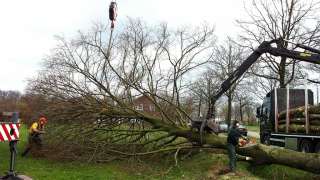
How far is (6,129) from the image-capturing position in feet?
35.0

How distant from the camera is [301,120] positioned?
16094mm

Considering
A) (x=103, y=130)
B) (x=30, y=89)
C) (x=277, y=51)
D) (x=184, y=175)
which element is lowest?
(x=184, y=175)

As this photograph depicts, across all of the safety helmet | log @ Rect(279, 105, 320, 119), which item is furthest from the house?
log @ Rect(279, 105, 320, 119)

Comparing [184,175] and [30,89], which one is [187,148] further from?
[30,89]

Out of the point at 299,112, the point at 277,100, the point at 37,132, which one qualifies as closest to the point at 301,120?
the point at 299,112

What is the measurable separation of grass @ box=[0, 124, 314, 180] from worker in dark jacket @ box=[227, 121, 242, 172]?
14.0 inches

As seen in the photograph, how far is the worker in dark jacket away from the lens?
13028 mm

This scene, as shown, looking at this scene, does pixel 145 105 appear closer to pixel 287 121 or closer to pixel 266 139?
pixel 287 121

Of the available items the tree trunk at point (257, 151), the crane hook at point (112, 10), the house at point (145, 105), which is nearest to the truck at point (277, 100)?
the tree trunk at point (257, 151)

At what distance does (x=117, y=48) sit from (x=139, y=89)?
5.53m

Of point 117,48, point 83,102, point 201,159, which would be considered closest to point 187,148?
point 201,159

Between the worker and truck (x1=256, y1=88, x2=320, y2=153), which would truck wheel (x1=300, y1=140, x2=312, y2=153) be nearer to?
truck (x1=256, y1=88, x2=320, y2=153)

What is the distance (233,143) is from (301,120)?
3.98m

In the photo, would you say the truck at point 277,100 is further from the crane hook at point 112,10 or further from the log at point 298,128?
the crane hook at point 112,10
